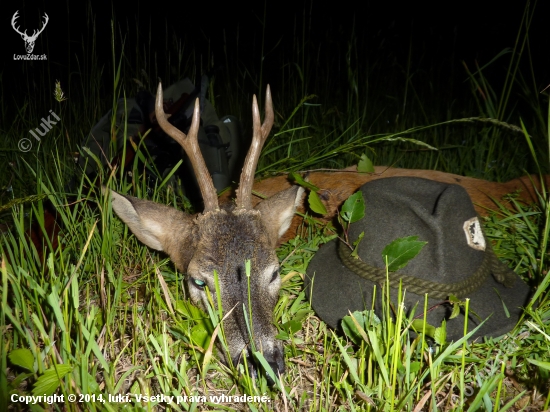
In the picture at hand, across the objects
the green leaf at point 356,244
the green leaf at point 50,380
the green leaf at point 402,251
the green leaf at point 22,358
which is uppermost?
the green leaf at point 402,251

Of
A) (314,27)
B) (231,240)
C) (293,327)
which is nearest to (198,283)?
(231,240)

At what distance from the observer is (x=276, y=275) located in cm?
258

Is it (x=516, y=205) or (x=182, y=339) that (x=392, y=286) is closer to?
(x=182, y=339)

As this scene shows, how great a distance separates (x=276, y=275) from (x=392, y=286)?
24.9 inches

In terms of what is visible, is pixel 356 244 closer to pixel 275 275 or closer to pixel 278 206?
pixel 275 275

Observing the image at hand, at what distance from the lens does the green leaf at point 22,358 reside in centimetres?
185

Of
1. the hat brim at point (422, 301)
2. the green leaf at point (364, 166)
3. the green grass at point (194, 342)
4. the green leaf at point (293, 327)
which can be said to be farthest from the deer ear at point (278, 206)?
the green leaf at point (364, 166)

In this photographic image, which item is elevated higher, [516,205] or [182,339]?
[516,205]

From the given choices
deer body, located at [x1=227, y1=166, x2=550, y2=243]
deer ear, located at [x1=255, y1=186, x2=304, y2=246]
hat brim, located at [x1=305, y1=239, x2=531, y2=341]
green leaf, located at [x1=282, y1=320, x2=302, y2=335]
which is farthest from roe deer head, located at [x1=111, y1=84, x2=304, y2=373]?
deer body, located at [x1=227, y1=166, x2=550, y2=243]

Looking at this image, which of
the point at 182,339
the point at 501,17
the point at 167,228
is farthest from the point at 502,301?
the point at 501,17

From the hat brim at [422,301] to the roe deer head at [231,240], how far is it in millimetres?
266

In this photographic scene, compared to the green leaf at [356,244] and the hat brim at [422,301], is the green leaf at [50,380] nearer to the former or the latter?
the hat brim at [422,301]

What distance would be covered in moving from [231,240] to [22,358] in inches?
40.8

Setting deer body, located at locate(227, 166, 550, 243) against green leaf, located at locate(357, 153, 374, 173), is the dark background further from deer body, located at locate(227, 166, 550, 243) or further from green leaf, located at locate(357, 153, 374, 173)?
green leaf, located at locate(357, 153, 374, 173)
